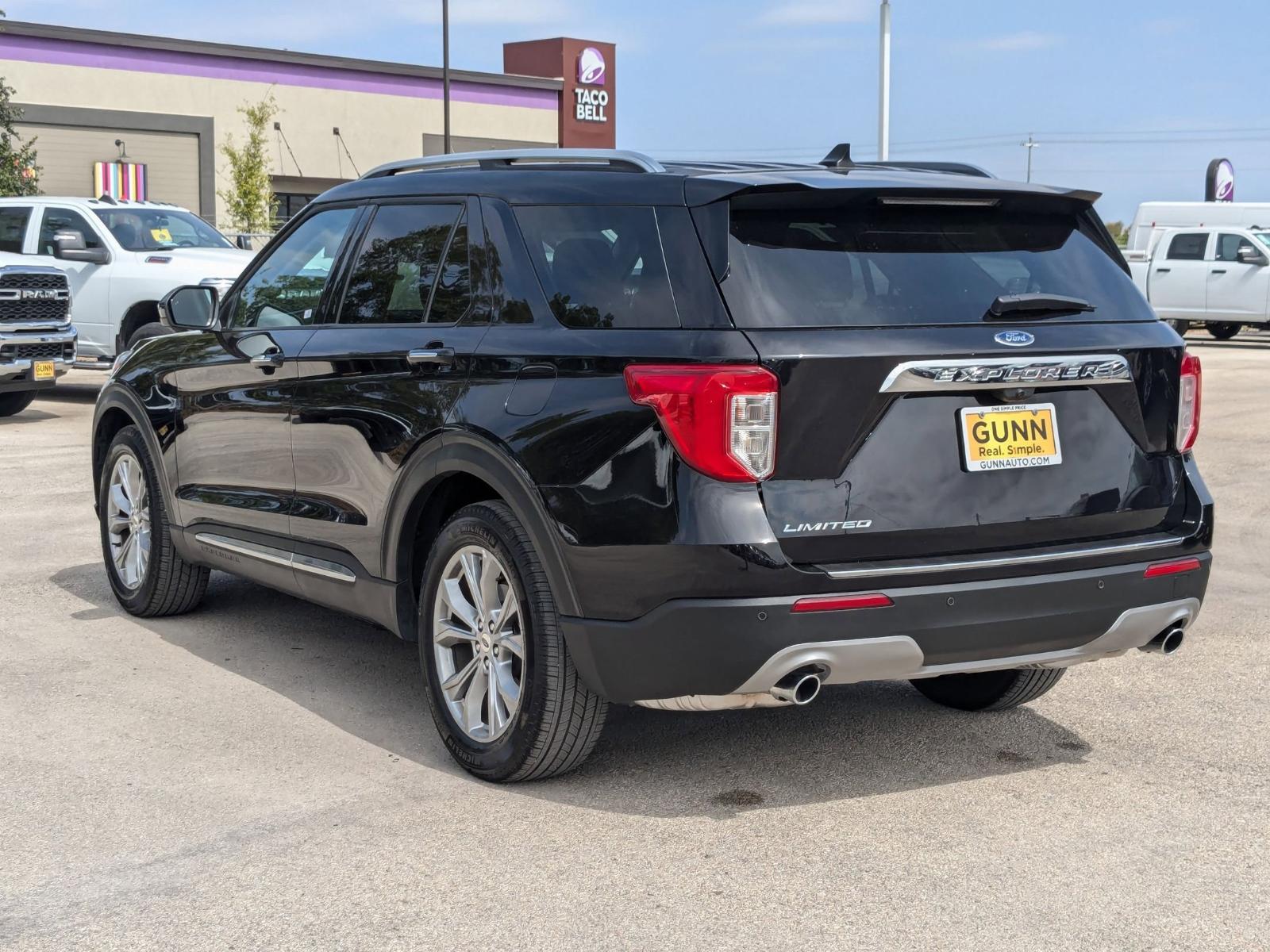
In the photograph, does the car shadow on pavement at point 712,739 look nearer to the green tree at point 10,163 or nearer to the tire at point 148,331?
the tire at point 148,331

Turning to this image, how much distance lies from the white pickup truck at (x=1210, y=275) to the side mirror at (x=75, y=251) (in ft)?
59.3

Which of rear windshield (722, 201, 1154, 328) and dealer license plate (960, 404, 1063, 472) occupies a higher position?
rear windshield (722, 201, 1154, 328)

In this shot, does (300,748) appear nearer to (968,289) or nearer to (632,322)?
(632,322)

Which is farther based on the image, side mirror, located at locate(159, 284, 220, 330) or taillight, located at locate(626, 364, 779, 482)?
side mirror, located at locate(159, 284, 220, 330)

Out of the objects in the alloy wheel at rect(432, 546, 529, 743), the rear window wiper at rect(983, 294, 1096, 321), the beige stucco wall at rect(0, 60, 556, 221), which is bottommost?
the alloy wheel at rect(432, 546, 529, 743)

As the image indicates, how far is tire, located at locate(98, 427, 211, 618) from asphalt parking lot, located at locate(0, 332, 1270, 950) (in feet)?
0.79

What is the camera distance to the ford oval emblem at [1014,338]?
438 cm

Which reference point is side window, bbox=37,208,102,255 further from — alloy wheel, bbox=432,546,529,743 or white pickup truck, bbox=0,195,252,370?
alloy wheel, bbox=432,546,529,743

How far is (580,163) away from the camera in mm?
4930

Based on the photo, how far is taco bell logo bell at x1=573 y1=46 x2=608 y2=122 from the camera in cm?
5453

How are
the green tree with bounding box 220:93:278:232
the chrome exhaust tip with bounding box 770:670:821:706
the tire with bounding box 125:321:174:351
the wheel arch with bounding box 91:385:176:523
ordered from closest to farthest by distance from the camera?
1. the chrome exhaust tip with bounding box 770:670:821:706
2. the wheel arch with bounding box 91:385:176:523
3. the tire with bounding box 125:321:174:351
4. the green tree with bounding box 220:93:278:232

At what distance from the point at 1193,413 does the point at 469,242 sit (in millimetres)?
2286

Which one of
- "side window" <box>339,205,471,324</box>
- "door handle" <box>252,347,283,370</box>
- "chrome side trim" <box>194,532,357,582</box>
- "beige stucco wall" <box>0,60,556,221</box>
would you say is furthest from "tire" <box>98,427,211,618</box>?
"beige stucco wall" <box>0,60,556,221</box>

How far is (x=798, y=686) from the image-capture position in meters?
4.23
